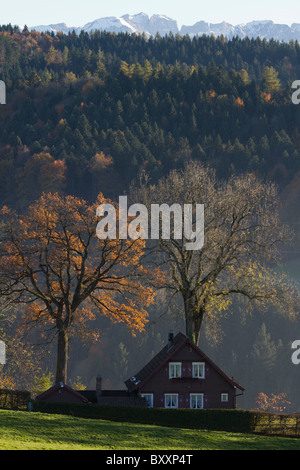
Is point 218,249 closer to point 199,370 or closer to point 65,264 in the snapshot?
point 199,370

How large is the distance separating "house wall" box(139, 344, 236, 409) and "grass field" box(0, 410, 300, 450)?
957cm

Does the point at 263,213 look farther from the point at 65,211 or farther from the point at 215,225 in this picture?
the point at 65,211

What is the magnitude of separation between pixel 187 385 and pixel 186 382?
290 mm

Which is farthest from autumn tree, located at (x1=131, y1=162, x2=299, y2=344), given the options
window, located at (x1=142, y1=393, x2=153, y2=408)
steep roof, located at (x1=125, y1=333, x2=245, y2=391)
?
window, located at (x1=142, y1=393, x2=153, y2=408)

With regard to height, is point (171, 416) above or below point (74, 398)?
below

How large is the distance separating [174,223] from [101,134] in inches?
5743

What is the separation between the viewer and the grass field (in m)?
34.0

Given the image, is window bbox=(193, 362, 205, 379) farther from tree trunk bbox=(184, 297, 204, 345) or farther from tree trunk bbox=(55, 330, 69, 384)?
tree trunk bbox=(55, 330, 69, 384)

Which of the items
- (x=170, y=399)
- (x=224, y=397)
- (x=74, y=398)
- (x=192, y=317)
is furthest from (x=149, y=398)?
(x=192, y=317)

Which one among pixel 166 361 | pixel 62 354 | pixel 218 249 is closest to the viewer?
pixel 166 361

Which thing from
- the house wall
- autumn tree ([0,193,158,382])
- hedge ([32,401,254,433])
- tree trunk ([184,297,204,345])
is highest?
autumn tree ([0,193,158,382])

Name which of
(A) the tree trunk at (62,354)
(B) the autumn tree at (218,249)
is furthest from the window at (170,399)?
(A) the tree trunk at (62,354)

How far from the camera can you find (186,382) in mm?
51062
